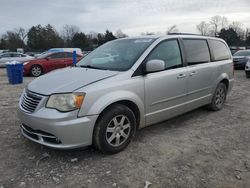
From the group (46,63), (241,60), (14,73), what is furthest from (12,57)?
(241,60)

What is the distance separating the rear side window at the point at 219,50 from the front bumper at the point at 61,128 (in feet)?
11.6

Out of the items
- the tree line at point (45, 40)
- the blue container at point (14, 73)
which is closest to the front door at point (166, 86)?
the blue container at point (14, 73)

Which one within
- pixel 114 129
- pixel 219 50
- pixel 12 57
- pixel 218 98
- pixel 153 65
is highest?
pixel 219 50

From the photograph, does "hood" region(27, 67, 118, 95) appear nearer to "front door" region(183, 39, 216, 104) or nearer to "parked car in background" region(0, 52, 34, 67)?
"front door" region(183, 39, 216, 104)

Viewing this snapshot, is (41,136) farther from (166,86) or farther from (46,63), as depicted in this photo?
(46,63)

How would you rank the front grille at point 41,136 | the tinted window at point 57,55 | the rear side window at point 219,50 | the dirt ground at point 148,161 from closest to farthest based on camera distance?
the dirt ground at point 148,161, the front grille at point 41,136, the rear side window at point 219,50, the tinted window at point 57,55

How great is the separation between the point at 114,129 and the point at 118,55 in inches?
51.7

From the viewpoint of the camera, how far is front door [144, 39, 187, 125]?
4074 millimetres

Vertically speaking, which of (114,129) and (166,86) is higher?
(166,86)

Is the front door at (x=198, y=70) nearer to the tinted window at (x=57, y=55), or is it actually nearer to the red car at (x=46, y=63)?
the red car at (x=46, y=63)

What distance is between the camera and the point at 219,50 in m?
5.93

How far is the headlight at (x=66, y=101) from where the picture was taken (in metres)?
3.25

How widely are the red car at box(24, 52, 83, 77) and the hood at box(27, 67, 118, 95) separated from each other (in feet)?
34.2

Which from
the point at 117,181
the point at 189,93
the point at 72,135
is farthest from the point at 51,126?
the point at 189,93
